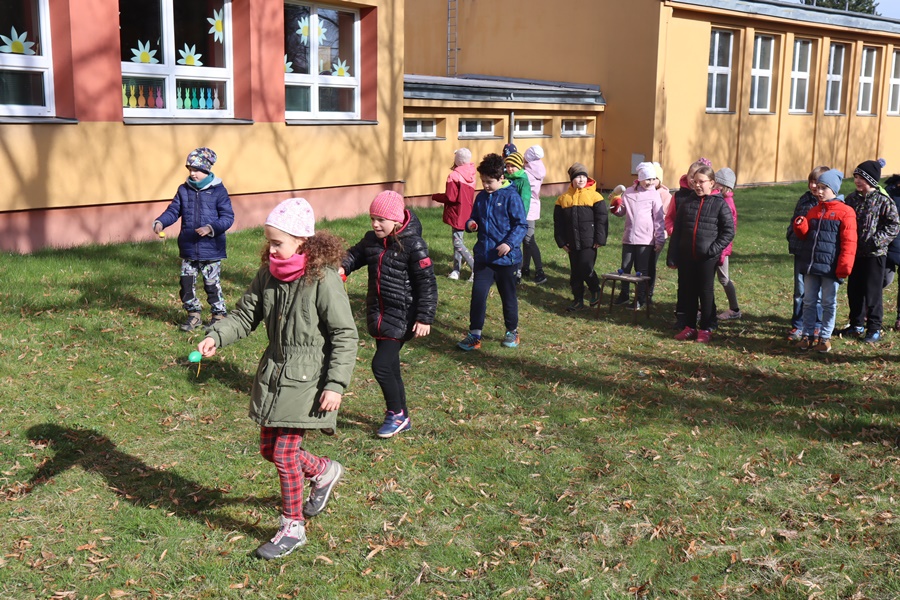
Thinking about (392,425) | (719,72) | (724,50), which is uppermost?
(724,50)

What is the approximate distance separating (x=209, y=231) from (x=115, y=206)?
5.11 meters

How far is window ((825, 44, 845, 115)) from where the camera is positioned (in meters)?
28.7

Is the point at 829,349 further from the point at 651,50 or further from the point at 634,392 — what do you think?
the point at 651,50

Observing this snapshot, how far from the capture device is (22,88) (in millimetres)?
12031

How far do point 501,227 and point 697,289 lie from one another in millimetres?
2342

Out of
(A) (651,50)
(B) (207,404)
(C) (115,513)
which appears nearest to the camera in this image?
(C) (115,513)

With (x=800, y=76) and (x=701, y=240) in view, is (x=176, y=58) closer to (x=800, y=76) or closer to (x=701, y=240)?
(x=701, y=240)

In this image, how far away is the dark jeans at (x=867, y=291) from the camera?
32.4ft

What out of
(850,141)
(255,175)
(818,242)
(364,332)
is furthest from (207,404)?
(850,141)

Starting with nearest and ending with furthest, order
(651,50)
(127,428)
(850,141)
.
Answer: (127,428)
(651,50)
(850,141)

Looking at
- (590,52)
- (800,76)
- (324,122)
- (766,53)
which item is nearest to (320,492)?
(324,122)

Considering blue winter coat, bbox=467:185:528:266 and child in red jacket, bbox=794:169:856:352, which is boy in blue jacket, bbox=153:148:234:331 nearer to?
blue winter coat, bbox=467:185:528:266

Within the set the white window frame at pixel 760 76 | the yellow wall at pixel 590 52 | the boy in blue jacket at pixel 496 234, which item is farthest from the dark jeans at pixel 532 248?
the white window frame at pixel 760 76

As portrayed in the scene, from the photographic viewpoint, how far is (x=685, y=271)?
9.91 meters
